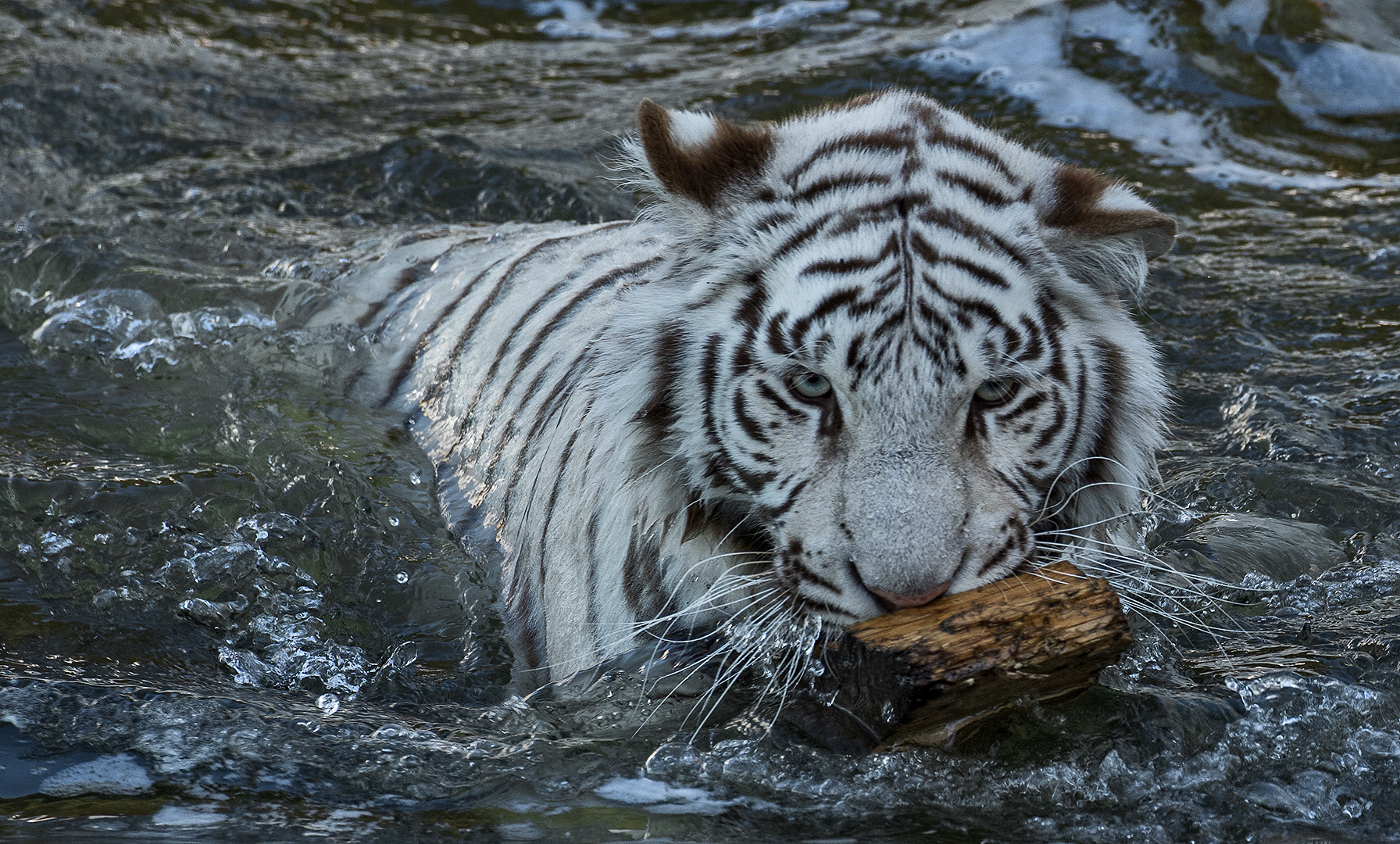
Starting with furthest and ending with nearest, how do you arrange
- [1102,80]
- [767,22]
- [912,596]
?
1. [767,22]
2. [1102,80]
3. [912,596]

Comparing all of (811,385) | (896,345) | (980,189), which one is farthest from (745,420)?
(980,189)

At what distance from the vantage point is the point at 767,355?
188 cm

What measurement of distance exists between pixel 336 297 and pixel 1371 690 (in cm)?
263

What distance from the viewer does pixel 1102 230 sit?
1.90m

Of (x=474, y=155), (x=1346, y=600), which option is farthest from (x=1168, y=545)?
(x=474, y=155)

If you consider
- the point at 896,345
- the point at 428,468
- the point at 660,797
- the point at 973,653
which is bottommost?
the point at 660,797

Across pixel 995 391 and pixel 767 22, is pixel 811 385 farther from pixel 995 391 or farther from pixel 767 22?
pixel 767 22

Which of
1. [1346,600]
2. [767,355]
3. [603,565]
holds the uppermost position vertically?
[767,355]

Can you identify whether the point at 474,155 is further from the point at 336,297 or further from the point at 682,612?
the point at 682,612

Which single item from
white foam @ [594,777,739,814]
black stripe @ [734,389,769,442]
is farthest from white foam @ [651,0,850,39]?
white foam @ [594,777,739,814]

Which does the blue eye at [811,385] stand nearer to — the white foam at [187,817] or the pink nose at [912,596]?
the pink nose at [912,596]

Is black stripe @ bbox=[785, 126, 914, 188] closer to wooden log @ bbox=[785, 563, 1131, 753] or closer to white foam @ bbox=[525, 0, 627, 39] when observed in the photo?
wooden log @ bbox=[785, 563, 1131, 753]

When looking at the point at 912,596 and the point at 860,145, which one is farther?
the point at 860,145

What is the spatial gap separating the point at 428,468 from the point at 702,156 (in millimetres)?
1399
